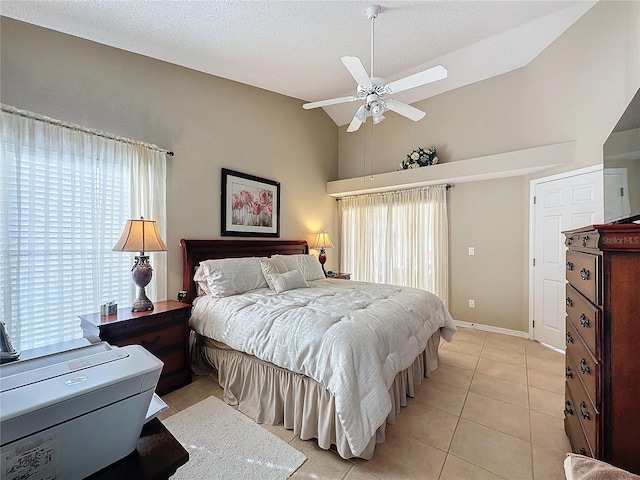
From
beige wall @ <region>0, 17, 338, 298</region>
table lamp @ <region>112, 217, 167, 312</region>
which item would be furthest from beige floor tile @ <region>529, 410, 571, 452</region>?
beige wall @ <region>0, 17, 338, 298</region>

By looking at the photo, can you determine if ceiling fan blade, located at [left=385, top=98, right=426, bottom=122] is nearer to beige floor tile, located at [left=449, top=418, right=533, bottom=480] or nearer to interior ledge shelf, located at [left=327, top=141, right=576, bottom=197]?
interior ledge shelf, located at [left=327, top=141, right=576, bottom=197]

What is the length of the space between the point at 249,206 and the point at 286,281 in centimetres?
136

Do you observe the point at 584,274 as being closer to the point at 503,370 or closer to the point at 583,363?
the point at 583,363

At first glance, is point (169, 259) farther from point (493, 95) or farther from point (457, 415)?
point (493, 95)

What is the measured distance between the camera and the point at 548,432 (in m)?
1.91

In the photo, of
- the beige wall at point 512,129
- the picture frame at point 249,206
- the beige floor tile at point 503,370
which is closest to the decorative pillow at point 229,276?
the picture frame at point 249,206

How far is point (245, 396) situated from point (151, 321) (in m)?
0.99

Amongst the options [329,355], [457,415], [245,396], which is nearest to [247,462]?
[245,396]

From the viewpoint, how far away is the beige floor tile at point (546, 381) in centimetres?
246

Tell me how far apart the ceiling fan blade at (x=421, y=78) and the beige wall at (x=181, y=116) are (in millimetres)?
2218

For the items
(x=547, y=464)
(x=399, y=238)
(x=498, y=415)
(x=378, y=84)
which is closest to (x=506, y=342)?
(x=498, y=415)

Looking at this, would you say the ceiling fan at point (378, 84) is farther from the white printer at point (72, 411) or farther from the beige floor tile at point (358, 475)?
the beige floor tile at point (358, 475)

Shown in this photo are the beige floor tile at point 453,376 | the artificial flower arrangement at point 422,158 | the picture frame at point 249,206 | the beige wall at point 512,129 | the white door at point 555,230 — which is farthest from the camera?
the artificial flower arrangement at point 422,158

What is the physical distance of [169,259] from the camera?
2.99m
